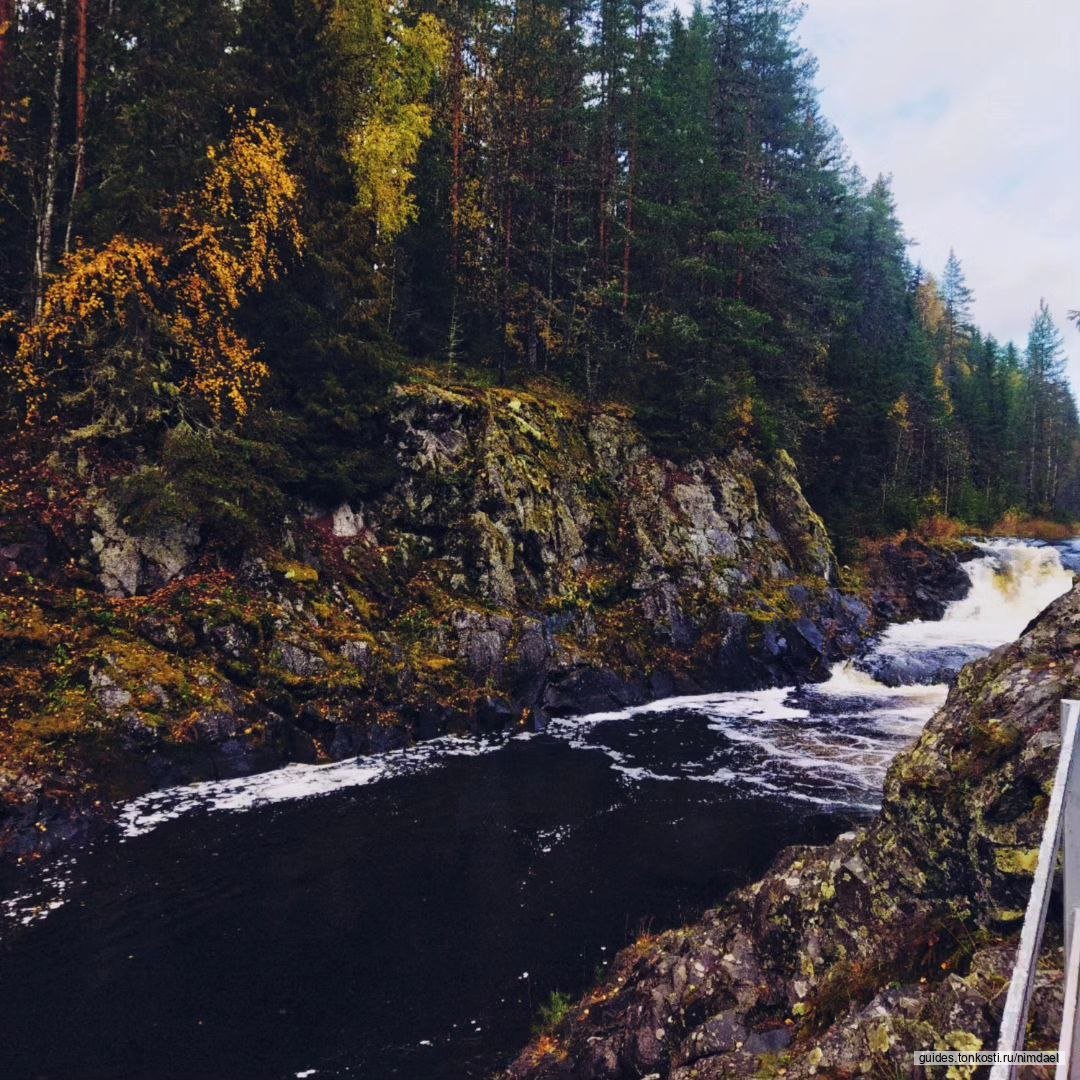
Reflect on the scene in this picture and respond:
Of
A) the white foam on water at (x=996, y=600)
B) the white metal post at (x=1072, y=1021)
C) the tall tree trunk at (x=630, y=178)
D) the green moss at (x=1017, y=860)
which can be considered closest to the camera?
the white metal post at (x=1072, y=1021)

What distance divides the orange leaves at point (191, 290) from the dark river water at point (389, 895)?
1026 cm

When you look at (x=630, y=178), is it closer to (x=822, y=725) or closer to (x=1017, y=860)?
(x=822, y=725)

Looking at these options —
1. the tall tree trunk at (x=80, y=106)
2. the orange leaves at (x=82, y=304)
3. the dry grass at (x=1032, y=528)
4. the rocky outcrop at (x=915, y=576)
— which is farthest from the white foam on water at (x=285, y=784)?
the dry grass at (x=1032, y=528)

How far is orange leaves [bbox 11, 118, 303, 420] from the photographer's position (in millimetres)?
15477

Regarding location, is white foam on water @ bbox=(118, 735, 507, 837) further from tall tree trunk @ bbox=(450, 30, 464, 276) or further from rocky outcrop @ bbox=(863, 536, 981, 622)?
rocky outcrop @ bbox=(863, 536, 981, 622)

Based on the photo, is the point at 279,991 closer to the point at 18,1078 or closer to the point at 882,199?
the point at 18,1078

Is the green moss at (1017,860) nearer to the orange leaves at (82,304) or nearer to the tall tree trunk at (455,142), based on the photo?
the orange leaves at (82,304)

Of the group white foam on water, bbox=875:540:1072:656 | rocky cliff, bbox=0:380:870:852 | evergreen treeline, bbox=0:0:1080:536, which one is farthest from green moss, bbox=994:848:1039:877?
white foam on water, bbox=875:540:1072:656

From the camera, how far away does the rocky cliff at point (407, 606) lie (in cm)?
1298

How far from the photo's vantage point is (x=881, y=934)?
610 cm

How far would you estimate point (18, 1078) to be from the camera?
263 inches

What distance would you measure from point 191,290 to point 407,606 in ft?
32.5

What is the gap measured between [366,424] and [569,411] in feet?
29.1

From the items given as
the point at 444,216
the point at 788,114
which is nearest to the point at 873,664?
the point at 444,216
